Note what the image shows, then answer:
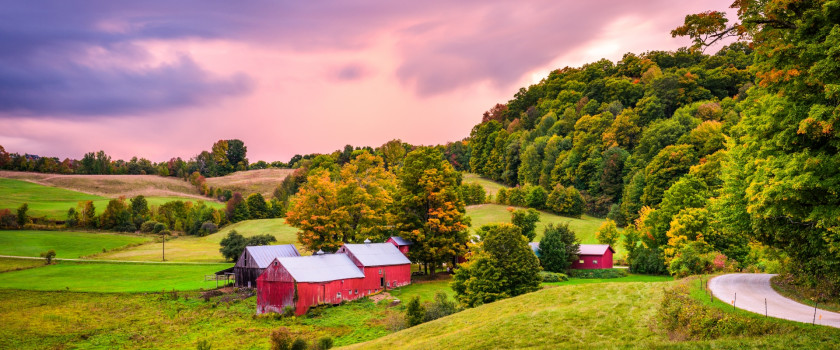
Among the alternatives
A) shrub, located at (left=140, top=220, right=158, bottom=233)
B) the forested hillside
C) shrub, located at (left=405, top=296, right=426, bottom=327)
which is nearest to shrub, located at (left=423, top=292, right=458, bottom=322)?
shrub, located at (left=405, top=296, right=426, bottom=327)

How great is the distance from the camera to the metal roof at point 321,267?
38031 millimetres

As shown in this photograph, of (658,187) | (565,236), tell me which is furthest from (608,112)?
(565,236)

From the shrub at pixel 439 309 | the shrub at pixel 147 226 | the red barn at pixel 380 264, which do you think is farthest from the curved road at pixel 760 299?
the shrub at pixel 147 226

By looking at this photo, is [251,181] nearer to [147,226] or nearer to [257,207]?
[257,207]

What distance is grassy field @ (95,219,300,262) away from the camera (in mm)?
71000

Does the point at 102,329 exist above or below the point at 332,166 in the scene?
below

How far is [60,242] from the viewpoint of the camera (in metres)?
78.4

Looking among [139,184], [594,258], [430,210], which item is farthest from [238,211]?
[594,258]

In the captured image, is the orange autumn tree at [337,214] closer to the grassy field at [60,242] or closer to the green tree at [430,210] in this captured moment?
the green tree at [430,210]

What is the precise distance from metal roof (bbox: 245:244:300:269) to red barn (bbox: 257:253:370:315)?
28.5 feet

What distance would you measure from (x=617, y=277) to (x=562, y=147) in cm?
6393

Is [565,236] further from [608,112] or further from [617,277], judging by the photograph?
[608,112]

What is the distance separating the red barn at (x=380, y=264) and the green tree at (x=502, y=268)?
13.1 metres

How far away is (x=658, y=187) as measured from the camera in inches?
2724
